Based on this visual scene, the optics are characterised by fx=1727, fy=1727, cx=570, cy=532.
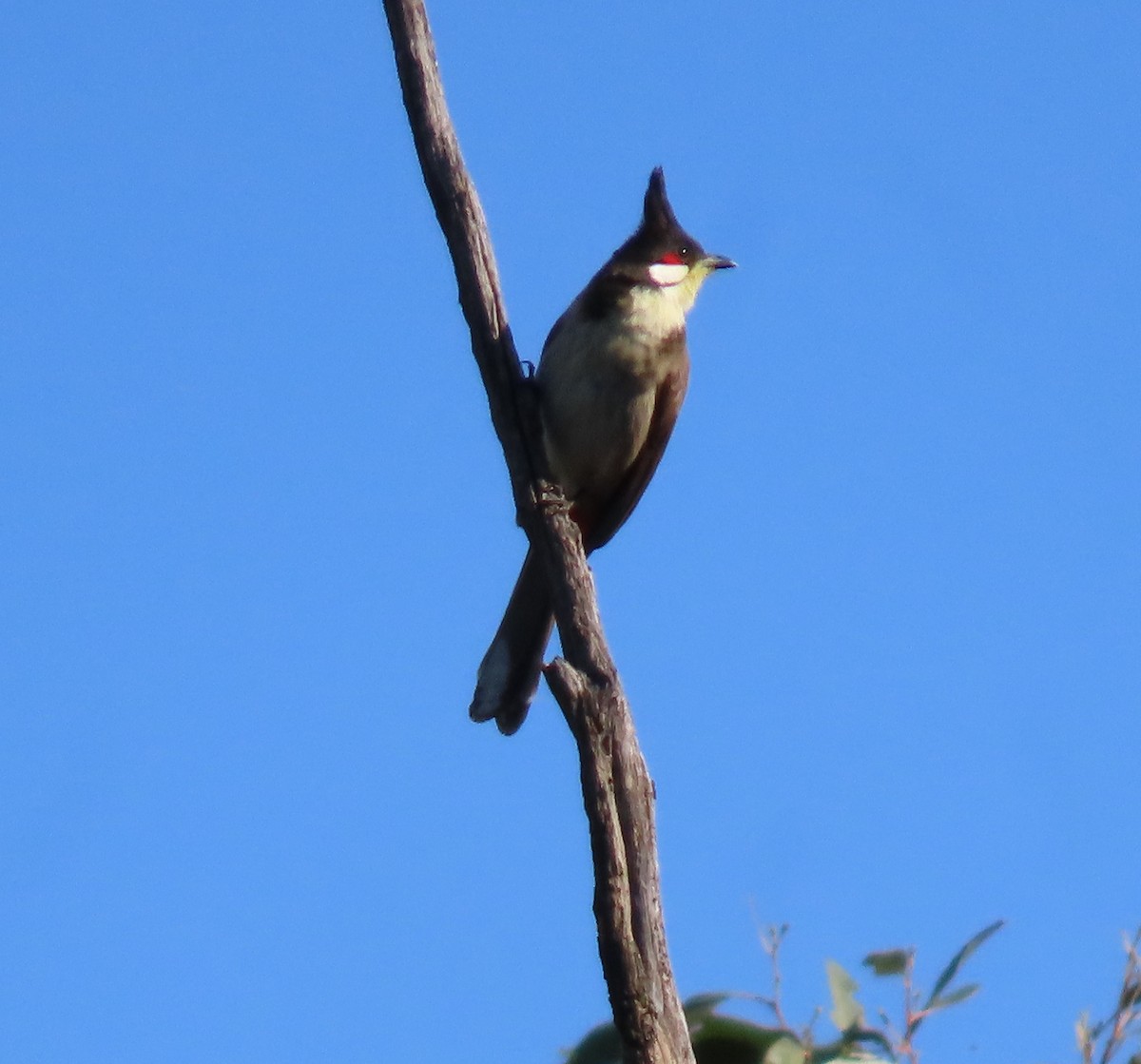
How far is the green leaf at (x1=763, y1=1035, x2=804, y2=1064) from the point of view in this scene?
253 cm

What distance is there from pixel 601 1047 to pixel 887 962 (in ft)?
1.90

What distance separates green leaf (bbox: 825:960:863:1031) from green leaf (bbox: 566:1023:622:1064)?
0.42 meters

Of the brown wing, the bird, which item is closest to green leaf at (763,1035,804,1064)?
the bird

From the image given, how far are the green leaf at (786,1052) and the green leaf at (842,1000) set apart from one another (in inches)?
10.5

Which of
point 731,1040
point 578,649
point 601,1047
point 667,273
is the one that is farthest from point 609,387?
point 731,1040

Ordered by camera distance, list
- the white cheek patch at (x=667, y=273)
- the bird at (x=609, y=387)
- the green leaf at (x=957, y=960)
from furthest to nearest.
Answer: the white cheek patch at (x=667, y=273) → the bird at (x=609, y=387) → the green leaf at (x=957, y=960)

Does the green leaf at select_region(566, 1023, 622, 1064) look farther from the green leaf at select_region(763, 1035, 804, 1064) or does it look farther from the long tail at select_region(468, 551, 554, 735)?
the long tail at select_region(468, 551, 554, 735)

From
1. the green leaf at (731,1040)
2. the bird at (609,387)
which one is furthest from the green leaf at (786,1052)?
the bird at (609,387)

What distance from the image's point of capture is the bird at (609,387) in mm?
5266

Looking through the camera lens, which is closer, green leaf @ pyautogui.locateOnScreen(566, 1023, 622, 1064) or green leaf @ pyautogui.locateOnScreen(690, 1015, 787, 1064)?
green leaf @ pyautogui.locateOnScreen(690, 1015, 787, 1064)

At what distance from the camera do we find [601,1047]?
3.12 metres

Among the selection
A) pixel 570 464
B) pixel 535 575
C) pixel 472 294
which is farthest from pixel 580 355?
pixel 472 294

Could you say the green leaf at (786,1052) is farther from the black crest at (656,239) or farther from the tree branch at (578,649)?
the black crest at (656,239)

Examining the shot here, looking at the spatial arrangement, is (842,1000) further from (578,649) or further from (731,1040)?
(578,649)
